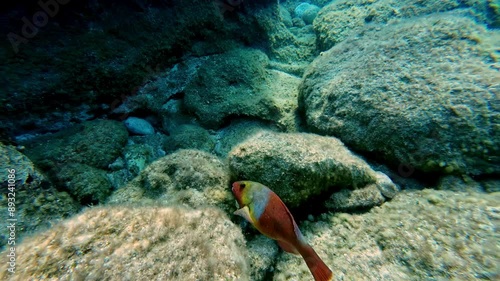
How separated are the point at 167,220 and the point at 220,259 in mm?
431

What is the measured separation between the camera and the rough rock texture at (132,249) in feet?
3.91

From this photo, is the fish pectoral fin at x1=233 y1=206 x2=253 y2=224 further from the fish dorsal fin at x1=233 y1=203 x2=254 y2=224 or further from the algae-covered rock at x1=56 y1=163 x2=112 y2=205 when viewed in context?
the algae-covered rock at x1=56 y1=163 x2=112 y2=205

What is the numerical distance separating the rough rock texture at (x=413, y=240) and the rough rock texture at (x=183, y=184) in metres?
0.86

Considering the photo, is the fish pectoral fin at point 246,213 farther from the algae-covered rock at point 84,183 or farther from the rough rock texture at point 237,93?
the rough rock texture at point 237,93

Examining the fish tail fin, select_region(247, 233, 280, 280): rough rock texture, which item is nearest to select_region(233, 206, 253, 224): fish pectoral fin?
the fish tail fin

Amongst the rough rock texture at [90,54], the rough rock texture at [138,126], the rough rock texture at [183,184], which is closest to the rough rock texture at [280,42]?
the rough rock texture at [90,54]

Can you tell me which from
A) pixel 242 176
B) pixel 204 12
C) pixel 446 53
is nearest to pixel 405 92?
pixel 446 53

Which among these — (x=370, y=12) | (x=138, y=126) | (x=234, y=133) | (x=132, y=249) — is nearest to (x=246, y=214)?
(x=132, y=249)

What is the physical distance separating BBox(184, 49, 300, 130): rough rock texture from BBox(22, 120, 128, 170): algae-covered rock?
1292 millimetres

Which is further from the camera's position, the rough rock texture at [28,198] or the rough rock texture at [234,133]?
the rough rock texture at [234,133]

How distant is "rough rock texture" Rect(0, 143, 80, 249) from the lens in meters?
2.13

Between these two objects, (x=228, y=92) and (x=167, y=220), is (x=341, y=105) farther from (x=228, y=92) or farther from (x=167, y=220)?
(x=167, y=220)

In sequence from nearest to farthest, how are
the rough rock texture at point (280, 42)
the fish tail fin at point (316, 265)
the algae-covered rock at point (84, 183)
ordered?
the fish tail fin at point (316, 265) < the algae-covered rock at point (84, 183) < the rough rock texture at point (280, 42)

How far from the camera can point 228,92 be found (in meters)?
4.17
